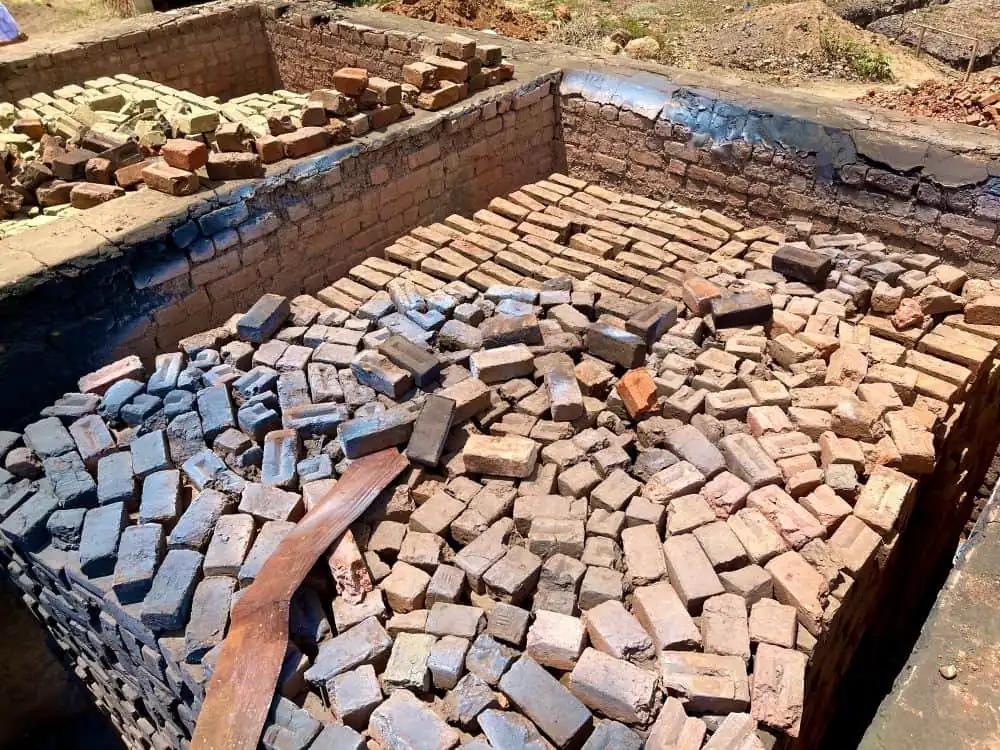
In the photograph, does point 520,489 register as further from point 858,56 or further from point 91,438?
point 858,56

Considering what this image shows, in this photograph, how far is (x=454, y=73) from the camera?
6.09 metres

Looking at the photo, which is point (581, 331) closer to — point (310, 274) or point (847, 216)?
point (310, 274)

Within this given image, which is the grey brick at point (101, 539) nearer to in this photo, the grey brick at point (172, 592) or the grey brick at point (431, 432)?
the grey brick at point (172, 592)

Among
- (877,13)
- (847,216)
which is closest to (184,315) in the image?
(847,216)

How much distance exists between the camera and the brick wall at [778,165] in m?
4.99

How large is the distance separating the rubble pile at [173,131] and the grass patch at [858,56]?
8.40 meters

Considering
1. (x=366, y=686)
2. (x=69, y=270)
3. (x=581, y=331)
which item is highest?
(x=69, y=270)

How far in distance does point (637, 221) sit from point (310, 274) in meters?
2.56

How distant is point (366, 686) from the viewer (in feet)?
9.23

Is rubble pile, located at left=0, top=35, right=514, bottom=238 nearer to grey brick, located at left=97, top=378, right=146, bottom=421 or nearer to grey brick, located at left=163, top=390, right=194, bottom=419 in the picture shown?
grey brick, located at left=97, top=378, right=146, bottom=421

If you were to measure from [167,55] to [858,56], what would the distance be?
10779 mm

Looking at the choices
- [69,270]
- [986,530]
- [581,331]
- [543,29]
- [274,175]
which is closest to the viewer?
[986,530]

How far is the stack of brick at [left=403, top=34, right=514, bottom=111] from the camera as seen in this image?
6.00 meters

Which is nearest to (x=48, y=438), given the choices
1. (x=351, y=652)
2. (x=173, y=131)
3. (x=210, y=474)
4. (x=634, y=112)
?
(x=210, y=474)
